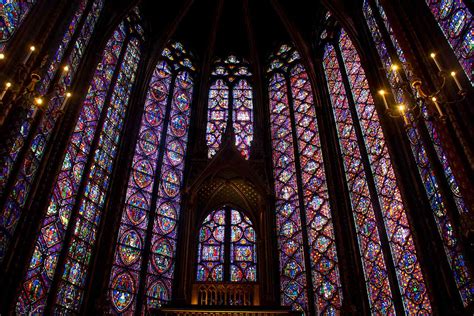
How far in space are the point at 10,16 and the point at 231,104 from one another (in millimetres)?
8051

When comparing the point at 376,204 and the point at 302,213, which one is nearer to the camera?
the point at 376,204

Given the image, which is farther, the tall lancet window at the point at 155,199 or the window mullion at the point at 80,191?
the tall lancet window at the point at 155,199

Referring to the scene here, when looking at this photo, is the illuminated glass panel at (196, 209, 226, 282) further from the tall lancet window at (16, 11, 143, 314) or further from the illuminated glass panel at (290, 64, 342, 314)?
the tall lancet window at (16, 11, 143, 314)

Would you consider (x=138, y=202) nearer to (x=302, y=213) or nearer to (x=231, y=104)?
(x=302, y=213)

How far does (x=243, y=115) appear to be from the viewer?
1504 centimetres

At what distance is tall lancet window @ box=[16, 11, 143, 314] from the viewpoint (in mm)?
8797

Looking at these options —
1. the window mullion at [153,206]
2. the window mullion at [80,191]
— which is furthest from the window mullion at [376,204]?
the window mullion at [80,191]

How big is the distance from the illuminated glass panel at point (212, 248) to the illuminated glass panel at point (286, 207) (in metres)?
1.43

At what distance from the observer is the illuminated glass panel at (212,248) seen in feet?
37.2

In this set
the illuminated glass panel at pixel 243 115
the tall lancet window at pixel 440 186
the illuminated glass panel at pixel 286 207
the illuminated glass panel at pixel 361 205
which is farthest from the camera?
the illuminated glass panel at pixel 243 115

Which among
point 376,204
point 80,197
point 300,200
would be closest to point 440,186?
point 376,204

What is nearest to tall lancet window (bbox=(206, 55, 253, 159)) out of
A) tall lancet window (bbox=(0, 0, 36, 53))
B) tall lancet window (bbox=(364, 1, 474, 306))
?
tall lancet window (bbox=(364, 1, 474, 306))

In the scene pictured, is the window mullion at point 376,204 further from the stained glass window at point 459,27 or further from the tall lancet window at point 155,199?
the tall lancet window at point 155,199

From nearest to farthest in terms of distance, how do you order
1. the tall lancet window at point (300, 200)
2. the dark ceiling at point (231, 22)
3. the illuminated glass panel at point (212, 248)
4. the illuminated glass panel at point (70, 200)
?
the illuminated glass panel at point (70, 200) → the tall lancet window at point (300, 200) → the illuminated glass panel at point (212, 248) → the dark ceiling at point (231, 22)
